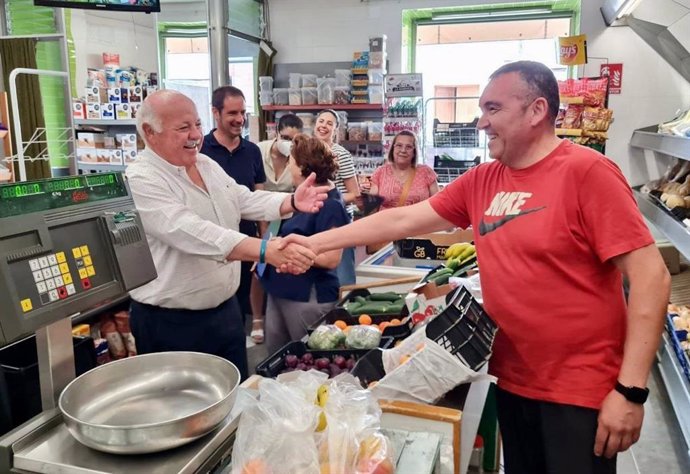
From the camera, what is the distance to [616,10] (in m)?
5.52

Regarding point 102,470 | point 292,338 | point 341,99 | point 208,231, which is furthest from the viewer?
point 341,99

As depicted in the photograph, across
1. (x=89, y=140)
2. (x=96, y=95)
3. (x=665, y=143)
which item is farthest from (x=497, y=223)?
(x=89, y=140)

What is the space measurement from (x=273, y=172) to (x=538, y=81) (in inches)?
120

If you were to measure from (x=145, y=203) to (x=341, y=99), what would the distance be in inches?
191

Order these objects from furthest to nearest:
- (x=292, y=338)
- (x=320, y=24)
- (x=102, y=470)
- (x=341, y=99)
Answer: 1. (x=320, y=24)
2. (x=341, y=99)
3. (x=292, y=338)
4. (x=102, y=470)

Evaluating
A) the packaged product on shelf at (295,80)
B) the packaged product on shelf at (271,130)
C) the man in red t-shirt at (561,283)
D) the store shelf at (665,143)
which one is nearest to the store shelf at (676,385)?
the store shelf at (665,143)

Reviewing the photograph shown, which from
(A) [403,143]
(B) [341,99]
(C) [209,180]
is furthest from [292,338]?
(B) [341,99]

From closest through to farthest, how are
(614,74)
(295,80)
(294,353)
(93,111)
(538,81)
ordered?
1. (538,81)
2. (294,353)
3. (93,111)
4. (614,74)
5. (295,80)

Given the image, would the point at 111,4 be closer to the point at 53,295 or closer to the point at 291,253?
the point at 291,253

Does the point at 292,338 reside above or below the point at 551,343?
below

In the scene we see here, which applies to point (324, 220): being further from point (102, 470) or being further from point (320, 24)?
point (320, 24)

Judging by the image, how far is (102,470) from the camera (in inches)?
40.8

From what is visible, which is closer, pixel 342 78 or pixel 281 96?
pixel 342 78

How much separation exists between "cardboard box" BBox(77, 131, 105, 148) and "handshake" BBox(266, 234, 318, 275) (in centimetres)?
442
